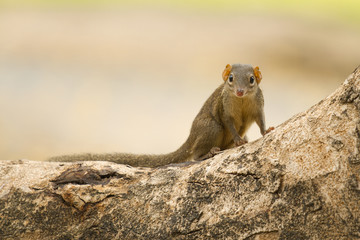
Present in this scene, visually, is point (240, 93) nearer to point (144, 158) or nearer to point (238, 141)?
point (238, 141)

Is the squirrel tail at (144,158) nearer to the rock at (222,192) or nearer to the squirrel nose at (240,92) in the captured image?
the squirrel nose at (240,92)

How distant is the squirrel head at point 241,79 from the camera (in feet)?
13.3

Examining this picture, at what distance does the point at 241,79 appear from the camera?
411 centimetres

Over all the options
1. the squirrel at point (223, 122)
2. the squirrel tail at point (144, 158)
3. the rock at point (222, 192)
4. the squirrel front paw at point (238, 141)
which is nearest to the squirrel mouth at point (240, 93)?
the squirrel at point (223, 122)

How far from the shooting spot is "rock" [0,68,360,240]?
2.36 m

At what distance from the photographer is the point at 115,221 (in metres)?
2.75

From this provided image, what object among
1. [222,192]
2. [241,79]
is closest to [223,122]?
[241,79]

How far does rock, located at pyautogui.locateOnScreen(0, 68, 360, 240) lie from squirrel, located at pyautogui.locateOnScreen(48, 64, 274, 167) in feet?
4.35

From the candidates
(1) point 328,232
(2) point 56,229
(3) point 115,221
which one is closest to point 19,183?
(2) point 56,229

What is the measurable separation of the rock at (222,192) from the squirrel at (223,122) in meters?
1.33

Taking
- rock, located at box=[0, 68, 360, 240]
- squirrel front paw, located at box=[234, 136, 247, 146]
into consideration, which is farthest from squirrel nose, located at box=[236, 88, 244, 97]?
rock, located at box=[0, 68, 360, 240]

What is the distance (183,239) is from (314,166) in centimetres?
80

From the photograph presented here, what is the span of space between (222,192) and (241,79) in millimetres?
1662

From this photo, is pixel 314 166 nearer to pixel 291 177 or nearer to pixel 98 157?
pixel 291 177
